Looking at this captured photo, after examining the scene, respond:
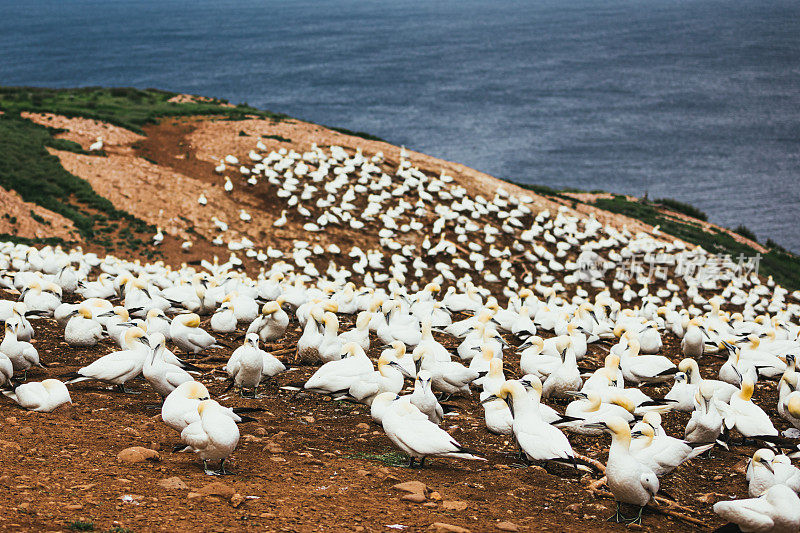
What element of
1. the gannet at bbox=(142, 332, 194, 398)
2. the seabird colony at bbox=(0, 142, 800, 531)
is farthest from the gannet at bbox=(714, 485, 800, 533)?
the gannet at bbox=(142, 332, 194, 398)

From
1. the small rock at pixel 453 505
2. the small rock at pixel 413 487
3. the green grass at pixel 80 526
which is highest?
the green grass at pixel 80 526

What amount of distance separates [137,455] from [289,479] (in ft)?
4.85

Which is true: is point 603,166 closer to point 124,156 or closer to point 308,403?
point 124,156

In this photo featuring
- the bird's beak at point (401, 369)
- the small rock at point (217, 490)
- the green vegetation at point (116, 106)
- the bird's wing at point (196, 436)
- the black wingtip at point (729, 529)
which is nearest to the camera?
the small rock at point (217, 490)

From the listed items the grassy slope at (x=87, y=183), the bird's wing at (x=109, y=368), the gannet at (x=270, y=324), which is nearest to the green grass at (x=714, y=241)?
the grassy slope at (x=87, y=183)

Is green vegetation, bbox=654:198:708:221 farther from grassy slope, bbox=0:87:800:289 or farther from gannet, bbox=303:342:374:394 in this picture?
gannet, bbox=303:342:374:394

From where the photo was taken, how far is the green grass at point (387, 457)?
782 centimetres

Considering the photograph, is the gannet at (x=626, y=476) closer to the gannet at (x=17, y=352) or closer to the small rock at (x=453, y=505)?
the small rock at (x=453, y=505)

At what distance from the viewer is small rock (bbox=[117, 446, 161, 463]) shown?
7.10 meters

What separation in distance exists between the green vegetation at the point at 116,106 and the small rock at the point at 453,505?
2886cm

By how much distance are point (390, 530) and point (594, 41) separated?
498 feet

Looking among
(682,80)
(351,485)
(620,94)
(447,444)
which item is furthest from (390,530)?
(682,80)

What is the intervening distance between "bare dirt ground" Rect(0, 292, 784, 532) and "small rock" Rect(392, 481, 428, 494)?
0.08m

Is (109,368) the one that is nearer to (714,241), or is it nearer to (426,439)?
(426,439)
